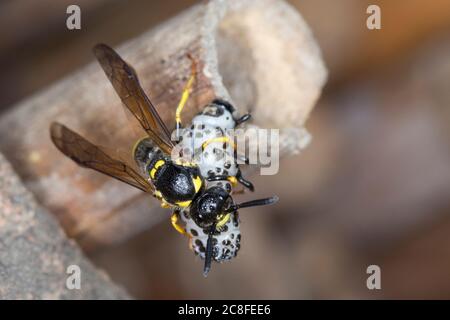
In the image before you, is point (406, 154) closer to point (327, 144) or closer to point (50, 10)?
point (327, 144)

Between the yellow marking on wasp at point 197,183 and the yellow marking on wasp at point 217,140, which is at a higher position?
the yellow marking on wasp at point 217,140

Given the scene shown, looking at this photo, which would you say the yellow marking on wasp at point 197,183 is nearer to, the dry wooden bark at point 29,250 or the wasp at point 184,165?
the wasp at point 184,165

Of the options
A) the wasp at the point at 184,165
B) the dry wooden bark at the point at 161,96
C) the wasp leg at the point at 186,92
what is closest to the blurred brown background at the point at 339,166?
the dry wooden bark at the point at 161,96

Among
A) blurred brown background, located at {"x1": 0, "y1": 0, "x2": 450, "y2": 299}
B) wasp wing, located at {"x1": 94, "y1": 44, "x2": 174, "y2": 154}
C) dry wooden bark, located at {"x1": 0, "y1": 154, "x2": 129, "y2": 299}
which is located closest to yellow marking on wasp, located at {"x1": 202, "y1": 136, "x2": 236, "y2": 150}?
wasp wing, located at {"x1": 94, "y1": 44, "x2": 174, "y2": 154}

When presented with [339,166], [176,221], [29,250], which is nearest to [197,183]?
[176,221]

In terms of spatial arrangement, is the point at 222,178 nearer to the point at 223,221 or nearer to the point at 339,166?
the point at 223,221

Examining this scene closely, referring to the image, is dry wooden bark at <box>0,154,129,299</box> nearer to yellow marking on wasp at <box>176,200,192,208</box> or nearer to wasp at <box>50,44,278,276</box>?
wasp at <box>50,44,278,276</box>
